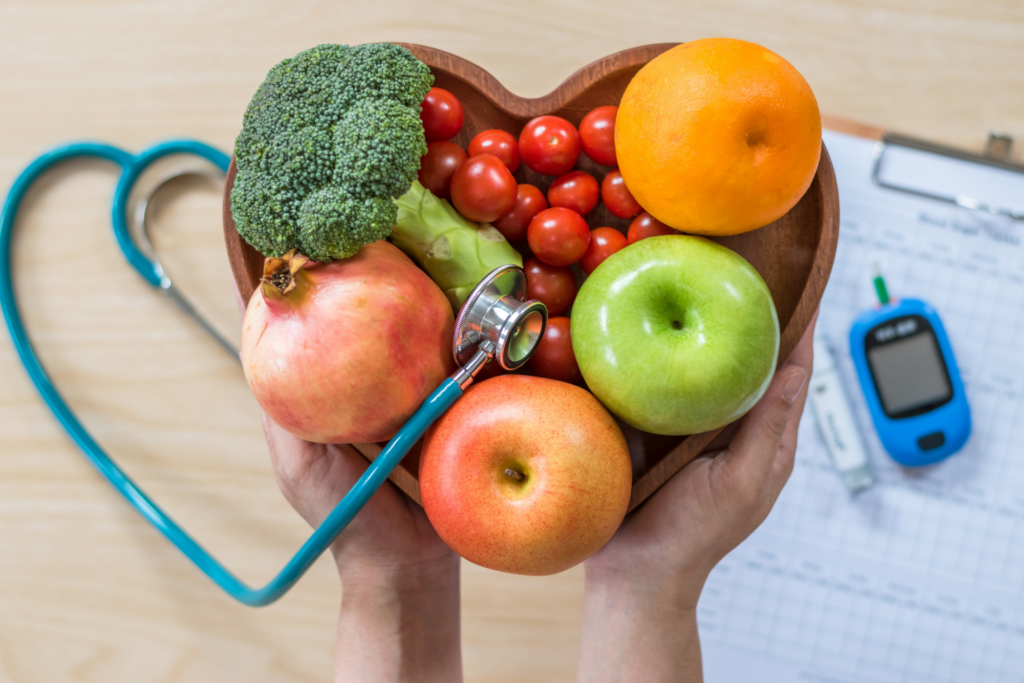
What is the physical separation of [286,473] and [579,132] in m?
0.47

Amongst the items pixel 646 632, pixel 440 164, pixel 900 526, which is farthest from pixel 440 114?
pixel 900 526

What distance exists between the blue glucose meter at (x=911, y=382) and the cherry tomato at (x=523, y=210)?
482 millimetres

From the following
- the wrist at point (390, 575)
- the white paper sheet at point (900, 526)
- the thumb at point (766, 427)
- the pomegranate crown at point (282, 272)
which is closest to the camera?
the pomegranate crown at point (282, 272)

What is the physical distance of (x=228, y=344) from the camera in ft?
2.90

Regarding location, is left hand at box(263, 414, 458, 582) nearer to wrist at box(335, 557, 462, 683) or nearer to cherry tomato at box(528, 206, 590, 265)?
wrist at box(335, 557, 462, 683)

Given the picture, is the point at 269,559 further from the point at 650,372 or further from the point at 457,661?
the point at 650,372

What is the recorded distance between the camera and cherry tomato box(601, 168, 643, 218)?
2.09ft

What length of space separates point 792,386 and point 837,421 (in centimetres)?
28

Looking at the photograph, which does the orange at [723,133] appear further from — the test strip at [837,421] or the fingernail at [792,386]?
the test strip at [837,421]

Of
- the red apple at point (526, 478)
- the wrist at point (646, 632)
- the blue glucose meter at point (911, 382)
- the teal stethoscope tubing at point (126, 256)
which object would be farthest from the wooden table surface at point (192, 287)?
the red apple at point (526, 478)

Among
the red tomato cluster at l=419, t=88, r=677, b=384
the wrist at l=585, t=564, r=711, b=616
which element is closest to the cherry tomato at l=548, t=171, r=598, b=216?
the red tomato cluster at l=419, t=88, r=677, b=384

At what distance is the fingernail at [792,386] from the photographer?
0.61 metres

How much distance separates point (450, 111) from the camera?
2.05 ft

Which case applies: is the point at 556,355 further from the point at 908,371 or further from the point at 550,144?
the point at 908,371
